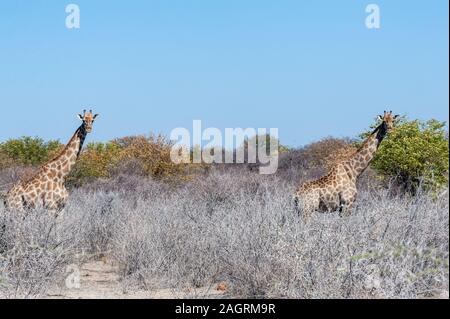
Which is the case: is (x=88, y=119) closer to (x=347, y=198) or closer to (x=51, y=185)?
(x=51, y=185)

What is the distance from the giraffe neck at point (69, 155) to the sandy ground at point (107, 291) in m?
1.91

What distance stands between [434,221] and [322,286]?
130 cm

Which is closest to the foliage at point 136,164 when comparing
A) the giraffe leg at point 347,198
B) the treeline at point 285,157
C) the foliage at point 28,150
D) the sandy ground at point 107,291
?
the treeline at point 285,157

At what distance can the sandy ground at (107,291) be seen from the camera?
8.18 meters

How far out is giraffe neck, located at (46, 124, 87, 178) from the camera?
11836 mm

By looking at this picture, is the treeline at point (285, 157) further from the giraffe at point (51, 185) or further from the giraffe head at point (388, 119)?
the giraffe at point (51, 185)

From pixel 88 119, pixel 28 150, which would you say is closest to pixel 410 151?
pixel 88 119

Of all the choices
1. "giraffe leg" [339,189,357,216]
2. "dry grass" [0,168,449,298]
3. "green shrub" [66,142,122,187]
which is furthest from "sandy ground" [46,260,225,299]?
"green shrub" [66,142,122,187]

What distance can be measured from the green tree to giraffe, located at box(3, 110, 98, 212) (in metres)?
6.39

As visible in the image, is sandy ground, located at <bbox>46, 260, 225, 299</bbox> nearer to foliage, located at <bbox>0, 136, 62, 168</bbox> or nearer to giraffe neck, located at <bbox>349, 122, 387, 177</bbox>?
giraffe neck, located at <bbox>349, 122, 387, 177</bbox>

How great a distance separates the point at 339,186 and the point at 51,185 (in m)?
3.77

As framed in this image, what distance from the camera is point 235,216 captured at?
9.20m
